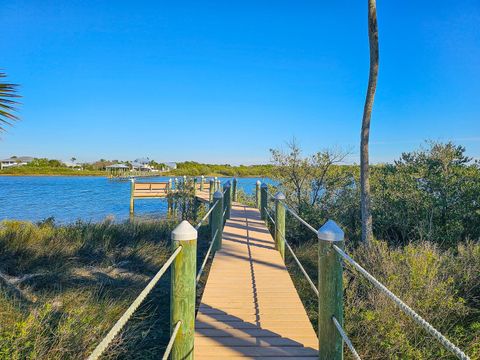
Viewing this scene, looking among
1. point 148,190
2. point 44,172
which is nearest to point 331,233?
point 148,190

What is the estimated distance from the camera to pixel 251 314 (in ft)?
13.0

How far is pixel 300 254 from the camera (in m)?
7.74

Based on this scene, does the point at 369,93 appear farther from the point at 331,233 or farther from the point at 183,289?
the point at 183,289

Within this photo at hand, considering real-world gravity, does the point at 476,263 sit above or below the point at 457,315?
above

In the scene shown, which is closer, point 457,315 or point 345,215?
point 457,315

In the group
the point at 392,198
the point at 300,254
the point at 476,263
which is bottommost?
the point at 300,254

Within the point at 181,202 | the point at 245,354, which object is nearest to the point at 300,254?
the point at 245,354

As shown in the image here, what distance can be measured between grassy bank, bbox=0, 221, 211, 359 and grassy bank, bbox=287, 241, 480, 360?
229 centimetres

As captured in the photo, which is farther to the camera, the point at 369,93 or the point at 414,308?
the point at 369,93

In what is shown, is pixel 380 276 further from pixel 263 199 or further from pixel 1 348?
pixel 263 199

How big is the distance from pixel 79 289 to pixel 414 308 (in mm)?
4502

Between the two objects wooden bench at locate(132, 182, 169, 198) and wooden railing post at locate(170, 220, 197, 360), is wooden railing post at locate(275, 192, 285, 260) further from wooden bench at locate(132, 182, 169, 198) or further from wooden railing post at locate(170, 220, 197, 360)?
wooden bench at locate(132, 182, 169, 198)

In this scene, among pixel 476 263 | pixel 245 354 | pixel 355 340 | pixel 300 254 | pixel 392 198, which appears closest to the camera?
pixel 245 354

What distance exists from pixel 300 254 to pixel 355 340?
4.12 metres
